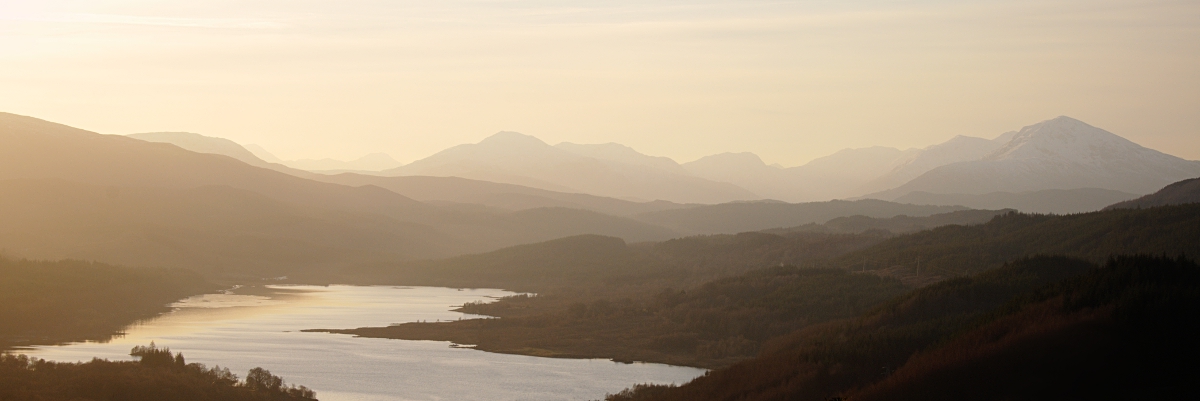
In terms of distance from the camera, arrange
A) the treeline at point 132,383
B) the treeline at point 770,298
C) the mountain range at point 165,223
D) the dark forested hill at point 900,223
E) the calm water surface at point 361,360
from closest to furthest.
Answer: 1. the treeline at point 132,383
2. the calm water surface at point 361,360
3. the treeline at point 770,298
4. the mountain range at point 165,223
5. the dark forested hill at point 900,223

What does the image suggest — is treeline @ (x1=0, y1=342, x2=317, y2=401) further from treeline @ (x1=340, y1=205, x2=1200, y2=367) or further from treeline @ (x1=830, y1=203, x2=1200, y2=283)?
treeline @ (x1=830, y1=203, x2=1200, y2=283)

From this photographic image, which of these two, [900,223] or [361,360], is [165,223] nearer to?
[361,360]

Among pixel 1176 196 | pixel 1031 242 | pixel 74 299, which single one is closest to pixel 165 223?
pixel 74 299

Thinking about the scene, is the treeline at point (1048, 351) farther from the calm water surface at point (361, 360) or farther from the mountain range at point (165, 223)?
the mountain range at point (165, 223)

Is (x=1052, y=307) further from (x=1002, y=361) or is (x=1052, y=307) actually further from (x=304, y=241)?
(x=304, y=241)

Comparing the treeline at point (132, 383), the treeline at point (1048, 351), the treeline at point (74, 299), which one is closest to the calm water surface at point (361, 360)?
the treeline at point (132, 383)
